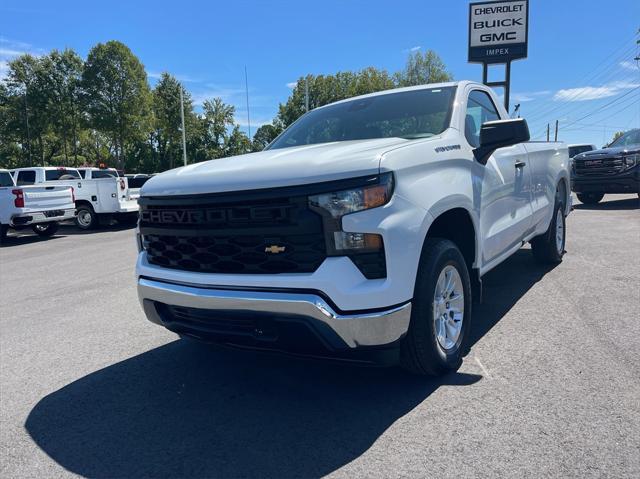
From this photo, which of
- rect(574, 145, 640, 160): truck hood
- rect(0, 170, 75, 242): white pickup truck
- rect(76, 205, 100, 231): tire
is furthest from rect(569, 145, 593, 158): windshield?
rect(0, 170, 75, 242): white pickup truck

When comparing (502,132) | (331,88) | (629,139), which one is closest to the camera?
(502,132)

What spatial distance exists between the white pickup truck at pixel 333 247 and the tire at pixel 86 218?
13.1 metres

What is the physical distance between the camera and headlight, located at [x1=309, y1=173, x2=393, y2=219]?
2.53 meters

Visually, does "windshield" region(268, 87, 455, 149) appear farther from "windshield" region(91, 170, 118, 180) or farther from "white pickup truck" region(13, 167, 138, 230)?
"windshield" region(91, 170, 118, 180)

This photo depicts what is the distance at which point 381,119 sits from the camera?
3998mm

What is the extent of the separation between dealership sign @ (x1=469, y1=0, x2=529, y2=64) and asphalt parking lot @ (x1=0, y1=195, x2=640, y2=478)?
18.6 meters

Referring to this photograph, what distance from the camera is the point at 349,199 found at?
254 cm

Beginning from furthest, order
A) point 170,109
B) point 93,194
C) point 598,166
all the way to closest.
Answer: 1. point 170,109
2. point 93,194
3. point 598,166

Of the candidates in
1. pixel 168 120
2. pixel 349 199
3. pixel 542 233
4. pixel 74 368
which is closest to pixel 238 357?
pixel 74 368

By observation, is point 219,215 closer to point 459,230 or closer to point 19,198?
point 459,230

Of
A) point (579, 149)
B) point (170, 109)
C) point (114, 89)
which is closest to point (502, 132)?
point (579, 149)

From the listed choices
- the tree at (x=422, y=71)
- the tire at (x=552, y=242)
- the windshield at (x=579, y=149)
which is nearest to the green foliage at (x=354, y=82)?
the tree at (x=422, y=71)

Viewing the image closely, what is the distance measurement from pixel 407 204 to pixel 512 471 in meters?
1.39

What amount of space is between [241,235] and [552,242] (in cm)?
473
